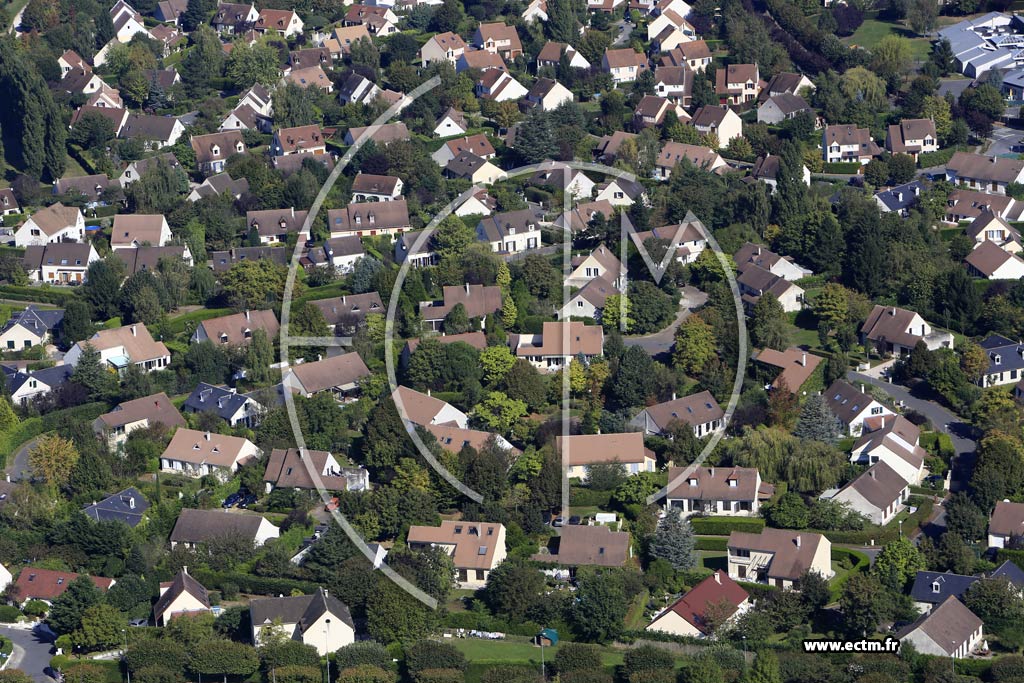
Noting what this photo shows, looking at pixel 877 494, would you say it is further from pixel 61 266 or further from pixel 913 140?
pixel 61 266

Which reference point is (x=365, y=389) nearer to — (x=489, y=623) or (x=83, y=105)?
(x=489, y=623)

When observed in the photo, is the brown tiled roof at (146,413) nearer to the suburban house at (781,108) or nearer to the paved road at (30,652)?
the paved road at (30,652)

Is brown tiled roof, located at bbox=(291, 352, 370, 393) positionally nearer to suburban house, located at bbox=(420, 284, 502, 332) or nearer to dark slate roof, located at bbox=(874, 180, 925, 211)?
suburban house, located at bbox=(420, 284, 502, 332)

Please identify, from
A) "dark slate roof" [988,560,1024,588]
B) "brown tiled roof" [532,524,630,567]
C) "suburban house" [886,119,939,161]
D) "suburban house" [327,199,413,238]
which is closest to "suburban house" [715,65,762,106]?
"suburban house" [886,119,939,161]

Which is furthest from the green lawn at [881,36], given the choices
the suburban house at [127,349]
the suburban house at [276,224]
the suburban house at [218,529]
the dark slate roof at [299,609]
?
the dark slate roof at [299,609]

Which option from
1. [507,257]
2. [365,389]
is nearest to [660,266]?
[507,257]
